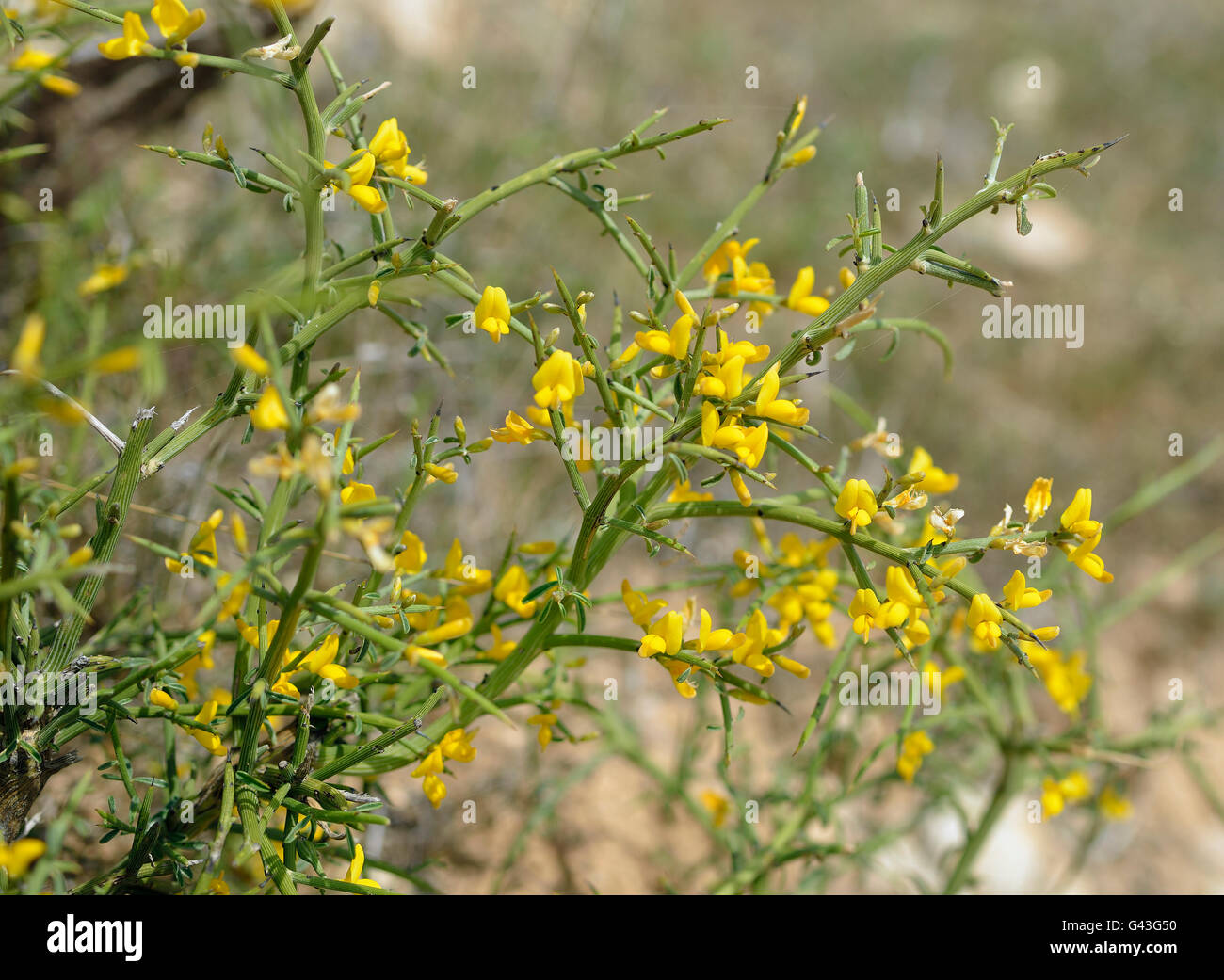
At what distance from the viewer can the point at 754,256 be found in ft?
15.2

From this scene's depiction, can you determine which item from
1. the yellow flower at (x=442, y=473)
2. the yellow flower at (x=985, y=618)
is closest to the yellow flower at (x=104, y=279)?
the yellow flower at (x=442, y=473)

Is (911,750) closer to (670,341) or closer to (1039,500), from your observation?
(1039,500)

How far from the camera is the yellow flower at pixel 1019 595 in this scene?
3.64 ft

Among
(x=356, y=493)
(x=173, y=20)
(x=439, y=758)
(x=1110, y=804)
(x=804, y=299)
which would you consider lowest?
(x=1110, y=804)

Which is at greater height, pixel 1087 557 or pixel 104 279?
pixel 104 279

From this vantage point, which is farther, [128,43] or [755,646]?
[755,646]

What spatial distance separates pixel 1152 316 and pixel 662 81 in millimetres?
3308

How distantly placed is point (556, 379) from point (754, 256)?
3796 mm

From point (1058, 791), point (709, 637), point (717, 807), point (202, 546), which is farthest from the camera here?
point (717, 807)

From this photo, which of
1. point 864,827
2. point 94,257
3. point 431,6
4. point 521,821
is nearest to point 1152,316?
point 864,827

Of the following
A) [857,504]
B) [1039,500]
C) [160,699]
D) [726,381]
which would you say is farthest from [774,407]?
[160,699]

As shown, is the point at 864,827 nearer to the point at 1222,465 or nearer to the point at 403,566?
the point at 403,566

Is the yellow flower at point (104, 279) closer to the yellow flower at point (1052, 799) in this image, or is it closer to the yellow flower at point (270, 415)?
the yellow flower at point (270, 415)

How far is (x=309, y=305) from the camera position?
107 centimetres
